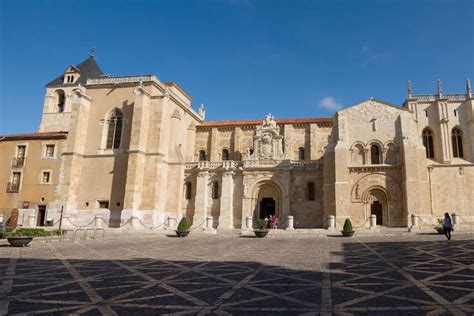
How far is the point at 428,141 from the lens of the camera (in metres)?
34.1

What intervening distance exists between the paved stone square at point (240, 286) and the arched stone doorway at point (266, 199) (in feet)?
69.3

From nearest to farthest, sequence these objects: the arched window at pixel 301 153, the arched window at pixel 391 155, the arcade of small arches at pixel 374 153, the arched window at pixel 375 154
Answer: the arched window at pixel 391 155 → the arcade of small arches at pixel 374 153 → the arched window at pixel 375 154 → the arched window at pixel 301 153

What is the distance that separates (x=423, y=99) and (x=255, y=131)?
17399mm

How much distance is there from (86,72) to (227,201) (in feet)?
98.0

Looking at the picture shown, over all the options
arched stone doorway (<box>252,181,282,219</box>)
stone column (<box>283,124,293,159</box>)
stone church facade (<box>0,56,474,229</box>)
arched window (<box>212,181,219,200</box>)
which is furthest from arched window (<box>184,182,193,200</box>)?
stone column (<box>283,124,293,159</box>)

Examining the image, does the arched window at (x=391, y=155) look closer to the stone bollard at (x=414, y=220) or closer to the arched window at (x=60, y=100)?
the stone bollard at (x=414, y=220)

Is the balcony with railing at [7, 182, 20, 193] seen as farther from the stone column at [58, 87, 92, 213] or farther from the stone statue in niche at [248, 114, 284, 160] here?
the stone statue in niche at [248, 114, 284, 160]

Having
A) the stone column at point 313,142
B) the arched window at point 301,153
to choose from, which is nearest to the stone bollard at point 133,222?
the arched window at point 301,153

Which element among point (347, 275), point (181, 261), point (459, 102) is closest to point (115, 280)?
point (181, 261)

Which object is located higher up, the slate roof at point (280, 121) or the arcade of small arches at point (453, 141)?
the slate roof at point (280, 121)

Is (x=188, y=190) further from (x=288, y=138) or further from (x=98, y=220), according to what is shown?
(x=288, y=138)

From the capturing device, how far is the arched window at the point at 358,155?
1154 inches

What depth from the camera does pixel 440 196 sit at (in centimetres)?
3045

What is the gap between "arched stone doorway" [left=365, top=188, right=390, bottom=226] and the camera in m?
28.2
